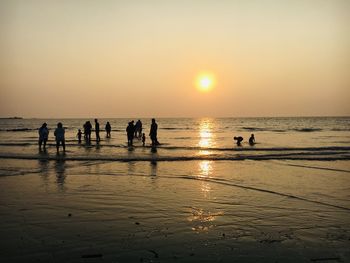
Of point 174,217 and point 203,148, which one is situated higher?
point 174,217

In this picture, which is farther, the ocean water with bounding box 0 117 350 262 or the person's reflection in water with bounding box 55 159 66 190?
the person's reflection in water with bounding box 55 159 66 190

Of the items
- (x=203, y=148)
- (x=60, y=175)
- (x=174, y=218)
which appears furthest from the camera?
(x=203, y=148)

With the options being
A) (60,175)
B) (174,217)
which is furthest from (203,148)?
(174,217)

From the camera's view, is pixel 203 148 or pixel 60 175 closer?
pixel 60 175

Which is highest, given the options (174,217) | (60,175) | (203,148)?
(174,217)

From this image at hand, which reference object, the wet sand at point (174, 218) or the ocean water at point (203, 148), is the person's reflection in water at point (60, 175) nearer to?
the wet sand at point (174, 218)

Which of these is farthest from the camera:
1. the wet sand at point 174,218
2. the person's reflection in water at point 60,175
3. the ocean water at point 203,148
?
the ocean water at point 203,148

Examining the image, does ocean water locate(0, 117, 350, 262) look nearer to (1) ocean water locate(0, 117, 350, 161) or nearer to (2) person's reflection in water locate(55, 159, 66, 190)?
(2) person's reflection in water locate(55, 159, 66, 190)

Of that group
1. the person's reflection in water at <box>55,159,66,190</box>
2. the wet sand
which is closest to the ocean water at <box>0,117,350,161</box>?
the person's reflection in water at <box>55,159,66,190</box>

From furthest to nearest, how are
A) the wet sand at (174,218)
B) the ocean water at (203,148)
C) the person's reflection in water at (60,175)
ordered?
the ocean water at (203,148) < the person's reflection in water at (60,175) < the wet sand at (174,218)

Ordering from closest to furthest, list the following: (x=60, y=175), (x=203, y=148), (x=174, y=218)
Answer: (x=174, y=218), (x=60, y=175), (x=203, y=148)

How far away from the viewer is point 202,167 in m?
18.8

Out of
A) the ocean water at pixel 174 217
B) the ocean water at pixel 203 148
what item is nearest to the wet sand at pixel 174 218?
the ocean water at pixel 174 217

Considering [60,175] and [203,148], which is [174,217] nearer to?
[60,175]
